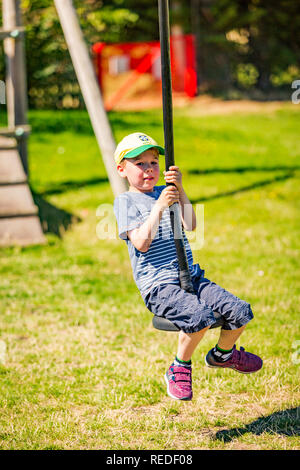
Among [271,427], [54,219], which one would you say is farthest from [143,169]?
[54,219]

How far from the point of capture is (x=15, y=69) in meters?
8.25

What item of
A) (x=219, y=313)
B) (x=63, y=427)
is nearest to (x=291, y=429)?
(x=219, y=313)

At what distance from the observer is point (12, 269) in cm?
656

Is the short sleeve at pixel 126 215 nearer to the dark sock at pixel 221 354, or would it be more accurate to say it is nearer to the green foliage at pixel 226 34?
the dark sock at pixel 221 354

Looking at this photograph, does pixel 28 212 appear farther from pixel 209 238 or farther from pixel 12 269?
pixel 209 238

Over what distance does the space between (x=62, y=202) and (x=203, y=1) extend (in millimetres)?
14461

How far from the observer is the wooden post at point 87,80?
17.2 feet

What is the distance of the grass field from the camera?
354 cm

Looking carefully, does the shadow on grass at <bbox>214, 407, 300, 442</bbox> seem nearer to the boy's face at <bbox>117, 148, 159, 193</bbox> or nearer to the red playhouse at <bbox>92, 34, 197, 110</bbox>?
the boy's face at <bbox>117, 148, 159, 193</bbox>

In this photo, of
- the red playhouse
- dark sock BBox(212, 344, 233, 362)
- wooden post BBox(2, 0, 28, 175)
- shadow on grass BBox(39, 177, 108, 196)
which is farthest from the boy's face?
the red playhouse

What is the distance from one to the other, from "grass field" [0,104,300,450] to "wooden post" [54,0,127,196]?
131cm

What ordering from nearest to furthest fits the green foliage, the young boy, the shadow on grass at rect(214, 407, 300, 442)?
the young boy → the shadow on grass at rect(214, 407, 300, 442) → the green foliage

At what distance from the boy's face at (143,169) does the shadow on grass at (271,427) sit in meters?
1.39

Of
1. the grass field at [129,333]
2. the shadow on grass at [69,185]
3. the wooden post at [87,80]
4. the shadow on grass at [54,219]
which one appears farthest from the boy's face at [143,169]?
the shadow on grass at [69,185]
